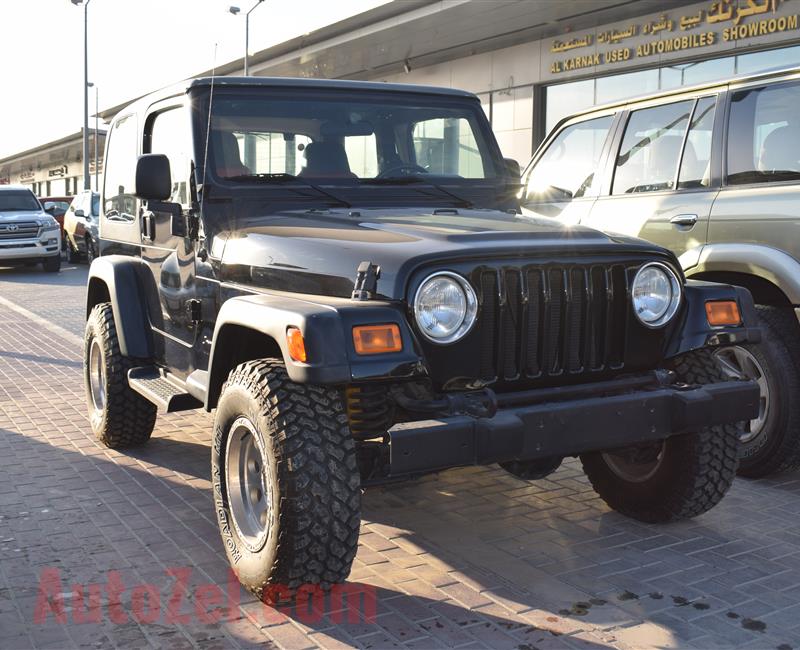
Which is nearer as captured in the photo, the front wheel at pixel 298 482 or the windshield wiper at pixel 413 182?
the front wheel at pixel 298 482

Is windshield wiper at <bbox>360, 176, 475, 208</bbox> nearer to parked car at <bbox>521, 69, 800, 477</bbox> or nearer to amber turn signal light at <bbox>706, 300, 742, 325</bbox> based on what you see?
parked car at <bbox>521, 69, 800, 477</bbox>

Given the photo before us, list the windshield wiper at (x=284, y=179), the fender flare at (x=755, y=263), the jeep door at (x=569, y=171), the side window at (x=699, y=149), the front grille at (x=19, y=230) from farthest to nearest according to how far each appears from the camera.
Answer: the front grille at (x=19, y=230) → the jeep door at (x=569, y=171) → the side window at (x=699, y=149) → the fender flare at (x=755, y=263) → the windshield wiper at (x=284, y=179)

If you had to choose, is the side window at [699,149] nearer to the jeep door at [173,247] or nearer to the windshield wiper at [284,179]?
the windshield wiper at [284,179]

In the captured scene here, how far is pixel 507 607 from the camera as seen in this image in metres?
3.76

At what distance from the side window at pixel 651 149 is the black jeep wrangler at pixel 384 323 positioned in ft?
3.66

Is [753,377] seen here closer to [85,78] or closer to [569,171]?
[569,171]

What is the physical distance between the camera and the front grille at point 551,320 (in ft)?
12.2

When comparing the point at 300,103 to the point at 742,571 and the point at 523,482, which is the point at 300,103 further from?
the point at 742,571

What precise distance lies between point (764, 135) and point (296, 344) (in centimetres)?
320

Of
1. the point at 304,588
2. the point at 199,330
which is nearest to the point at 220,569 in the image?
the point at 304,588

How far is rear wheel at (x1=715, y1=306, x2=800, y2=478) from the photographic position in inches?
207

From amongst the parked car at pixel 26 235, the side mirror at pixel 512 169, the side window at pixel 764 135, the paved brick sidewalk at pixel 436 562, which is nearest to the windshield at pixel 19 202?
the parked car at pixel 26 235

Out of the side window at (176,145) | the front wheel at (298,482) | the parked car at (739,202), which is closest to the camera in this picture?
the front wheel at (298,482)

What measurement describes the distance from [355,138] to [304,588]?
2.35 m
